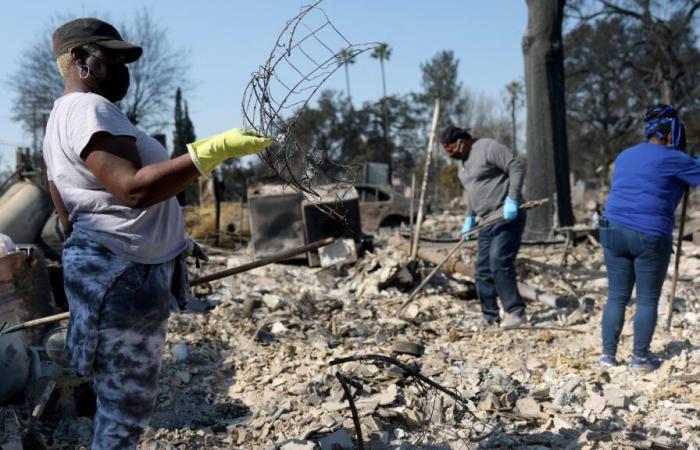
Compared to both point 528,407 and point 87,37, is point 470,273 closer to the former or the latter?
point 528,407

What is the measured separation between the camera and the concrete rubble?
3383 millimetres

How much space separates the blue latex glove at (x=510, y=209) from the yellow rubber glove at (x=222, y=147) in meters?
3.69

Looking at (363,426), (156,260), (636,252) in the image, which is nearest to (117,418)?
(156,260)

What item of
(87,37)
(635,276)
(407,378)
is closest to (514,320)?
(635,276)

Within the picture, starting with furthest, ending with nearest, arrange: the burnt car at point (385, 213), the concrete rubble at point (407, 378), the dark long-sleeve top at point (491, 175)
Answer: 1. the burnt car at point (385, 213)
2. the dark long-sleeve top at point (491, 175)
3. the concrete rubble at point (407, 378)

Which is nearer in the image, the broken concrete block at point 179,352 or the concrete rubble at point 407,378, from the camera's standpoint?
the concrete rubble at point 407,378

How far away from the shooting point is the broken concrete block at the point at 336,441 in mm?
3090

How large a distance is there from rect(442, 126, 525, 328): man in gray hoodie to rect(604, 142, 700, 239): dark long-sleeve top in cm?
115

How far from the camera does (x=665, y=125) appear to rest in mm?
4266

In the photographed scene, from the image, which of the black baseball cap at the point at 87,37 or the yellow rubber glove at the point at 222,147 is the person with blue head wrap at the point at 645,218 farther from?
the black baseball cap at the point at 87,37

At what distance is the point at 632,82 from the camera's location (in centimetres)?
2916

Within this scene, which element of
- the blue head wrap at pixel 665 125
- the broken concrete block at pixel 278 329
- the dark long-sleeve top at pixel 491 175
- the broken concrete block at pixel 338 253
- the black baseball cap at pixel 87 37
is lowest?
the broken concrete block at pixel 278 329

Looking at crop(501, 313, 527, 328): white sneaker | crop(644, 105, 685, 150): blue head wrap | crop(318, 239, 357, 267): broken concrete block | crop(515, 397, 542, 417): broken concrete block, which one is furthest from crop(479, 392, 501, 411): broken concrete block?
crop(318, 239, 357, 267): broken concrete block

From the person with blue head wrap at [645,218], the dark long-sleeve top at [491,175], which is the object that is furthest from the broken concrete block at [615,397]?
the dark long-sleeve top at [491,175]
